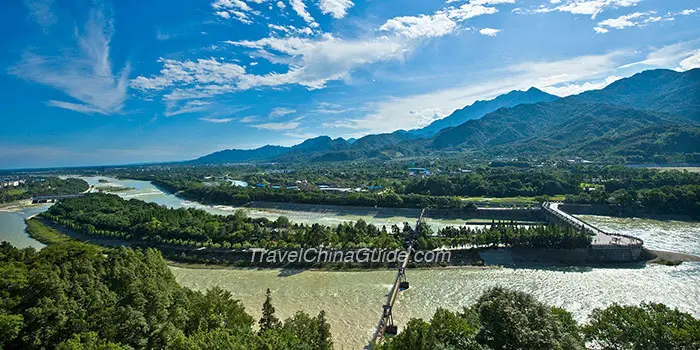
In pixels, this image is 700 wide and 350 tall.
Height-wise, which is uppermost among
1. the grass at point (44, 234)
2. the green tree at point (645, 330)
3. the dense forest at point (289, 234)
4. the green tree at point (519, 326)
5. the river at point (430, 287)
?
the green tree at point (519, 326)

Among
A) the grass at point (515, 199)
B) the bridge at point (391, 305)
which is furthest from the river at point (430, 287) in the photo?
the grass at point (515, 199)

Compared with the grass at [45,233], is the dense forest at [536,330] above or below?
above

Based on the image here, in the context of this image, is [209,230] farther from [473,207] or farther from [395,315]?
[473,207]

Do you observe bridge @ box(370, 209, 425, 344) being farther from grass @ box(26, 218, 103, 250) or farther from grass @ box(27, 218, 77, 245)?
grass @ box(27, 218, 77, 245)

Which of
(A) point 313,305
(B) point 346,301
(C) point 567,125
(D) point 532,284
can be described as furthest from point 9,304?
(C) point 567,125

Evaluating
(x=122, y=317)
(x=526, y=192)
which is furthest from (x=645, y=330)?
(x=526, y=192)

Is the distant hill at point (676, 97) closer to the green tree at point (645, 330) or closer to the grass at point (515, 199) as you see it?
the grass at point (515, 199)
